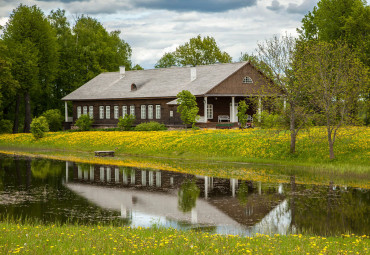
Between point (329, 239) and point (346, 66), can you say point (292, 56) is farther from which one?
point (329, 239)

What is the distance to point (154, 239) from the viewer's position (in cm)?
1104

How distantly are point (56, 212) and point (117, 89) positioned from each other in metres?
43.2

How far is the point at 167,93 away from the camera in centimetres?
5147

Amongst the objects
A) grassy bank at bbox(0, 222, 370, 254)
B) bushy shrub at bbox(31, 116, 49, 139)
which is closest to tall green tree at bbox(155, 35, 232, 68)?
bushy shrub at bbox(31, 116, 49, 139)

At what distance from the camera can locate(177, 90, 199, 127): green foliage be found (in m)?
43.7

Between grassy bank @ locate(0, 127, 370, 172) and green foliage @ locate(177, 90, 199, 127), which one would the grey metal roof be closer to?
green foliage @ locate(177, 90, 199, 127)

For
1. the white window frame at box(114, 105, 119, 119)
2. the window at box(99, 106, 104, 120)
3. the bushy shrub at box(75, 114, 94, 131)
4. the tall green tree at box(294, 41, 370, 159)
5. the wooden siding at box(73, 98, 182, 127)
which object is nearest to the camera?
the tall green tree at box(294, 41, 370, 159)

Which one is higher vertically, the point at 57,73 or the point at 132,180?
the point at 57,73

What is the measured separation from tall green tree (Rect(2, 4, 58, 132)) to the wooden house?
16.1 ft

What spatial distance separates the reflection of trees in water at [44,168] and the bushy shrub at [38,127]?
15.9 metres

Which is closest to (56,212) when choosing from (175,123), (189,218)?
(189,218)

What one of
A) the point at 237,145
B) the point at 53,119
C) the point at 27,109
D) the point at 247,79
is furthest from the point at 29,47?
the point at 237,145

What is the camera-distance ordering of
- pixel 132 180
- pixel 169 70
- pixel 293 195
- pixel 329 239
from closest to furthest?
pixel 329 239
pixel 293 195
pixel 132 180
pixel 169 70

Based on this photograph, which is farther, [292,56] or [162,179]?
[292,56]
